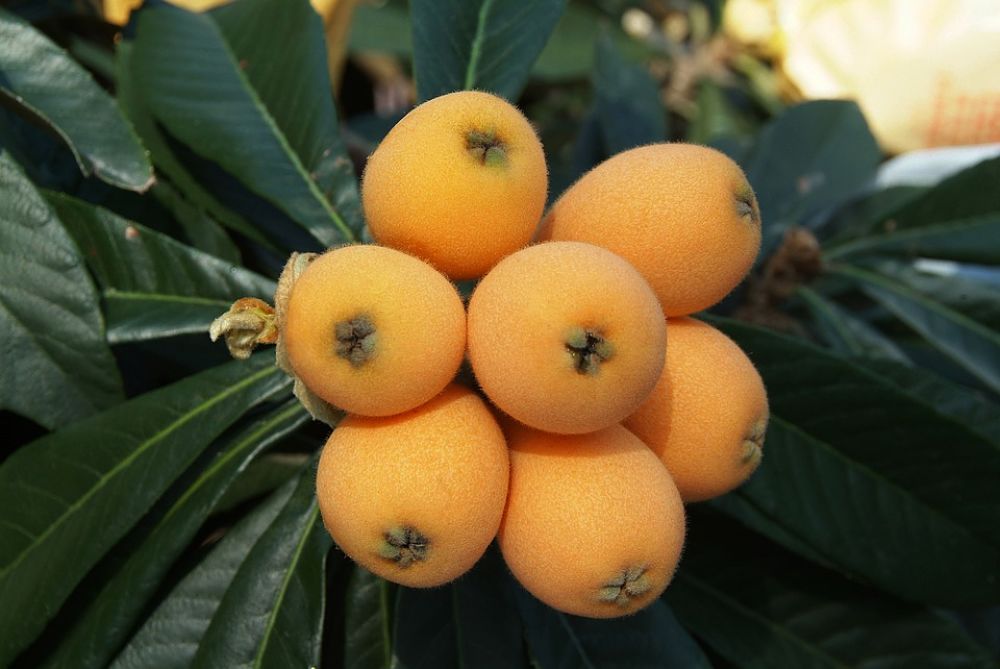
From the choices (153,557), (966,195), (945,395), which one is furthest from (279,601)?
(966,195)

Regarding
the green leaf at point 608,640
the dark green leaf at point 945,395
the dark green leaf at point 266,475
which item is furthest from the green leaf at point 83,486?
the dark green leaf at point 945,395

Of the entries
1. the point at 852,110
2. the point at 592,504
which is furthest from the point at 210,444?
the point at 852,110

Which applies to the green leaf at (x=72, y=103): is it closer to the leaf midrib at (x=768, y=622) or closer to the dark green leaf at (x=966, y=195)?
the leaf midrib at (x=768, y=622)

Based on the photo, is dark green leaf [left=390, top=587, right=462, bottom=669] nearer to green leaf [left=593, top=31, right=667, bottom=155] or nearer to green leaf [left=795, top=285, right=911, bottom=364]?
green leaf [left=795, top=285, right=911, bottom=364]

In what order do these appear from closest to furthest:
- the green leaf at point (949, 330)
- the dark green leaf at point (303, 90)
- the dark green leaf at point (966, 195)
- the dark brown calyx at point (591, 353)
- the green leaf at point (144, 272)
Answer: the dark brown calyx at point (591, 353)
the green leaf at point (144, 272)
the dark green leaf at point (303, 90)
the green leaf at point (949, 330)
the dark green leaf at point (966, 195)

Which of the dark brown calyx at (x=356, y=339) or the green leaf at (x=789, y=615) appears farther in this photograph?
the green leaf at (x=789, y=615)

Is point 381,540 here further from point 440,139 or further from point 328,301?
point 440,139

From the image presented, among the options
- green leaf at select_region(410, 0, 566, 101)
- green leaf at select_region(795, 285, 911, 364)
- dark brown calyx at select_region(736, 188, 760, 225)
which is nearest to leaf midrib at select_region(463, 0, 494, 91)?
green leaf at select_region(410, 0, 566, 101)
